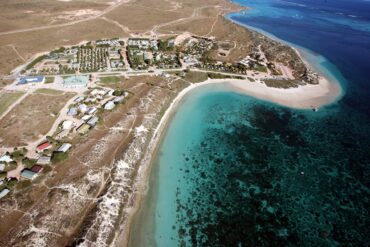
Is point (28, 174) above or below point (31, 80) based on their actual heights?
below

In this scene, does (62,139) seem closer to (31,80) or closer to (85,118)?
(85,118)

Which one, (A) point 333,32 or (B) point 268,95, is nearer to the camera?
(B) point 268,95

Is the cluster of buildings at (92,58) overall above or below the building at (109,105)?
above

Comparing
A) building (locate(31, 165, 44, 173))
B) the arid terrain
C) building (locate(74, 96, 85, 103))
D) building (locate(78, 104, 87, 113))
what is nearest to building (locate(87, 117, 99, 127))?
the arid terrain

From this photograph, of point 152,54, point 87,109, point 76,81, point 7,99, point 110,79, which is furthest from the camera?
point 152,54

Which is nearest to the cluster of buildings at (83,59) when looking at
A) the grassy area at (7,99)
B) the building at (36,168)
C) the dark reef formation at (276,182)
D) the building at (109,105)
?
the grassy area at (7,99)

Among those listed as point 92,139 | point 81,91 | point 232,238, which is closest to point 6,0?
point 81,91

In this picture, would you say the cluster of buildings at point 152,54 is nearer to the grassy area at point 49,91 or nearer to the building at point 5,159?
the grassy area at point 49,91

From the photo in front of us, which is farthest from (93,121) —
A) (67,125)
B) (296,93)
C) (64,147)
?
(296,93)
